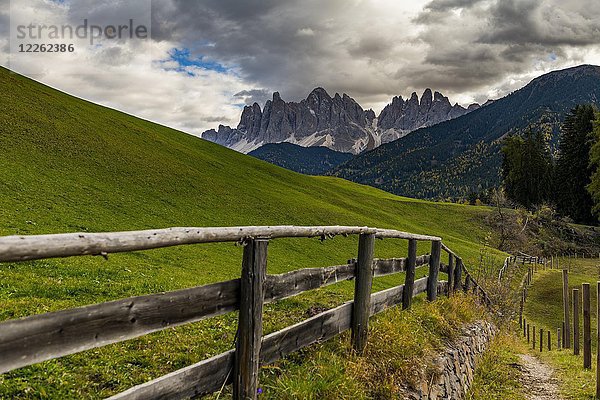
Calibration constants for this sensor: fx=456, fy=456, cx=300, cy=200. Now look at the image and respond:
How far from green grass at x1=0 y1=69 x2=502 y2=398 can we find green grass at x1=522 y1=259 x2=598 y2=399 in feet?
22.0

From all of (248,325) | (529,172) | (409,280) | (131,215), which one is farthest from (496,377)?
(529,172)

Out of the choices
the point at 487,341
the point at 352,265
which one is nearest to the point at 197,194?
the point at 487,341

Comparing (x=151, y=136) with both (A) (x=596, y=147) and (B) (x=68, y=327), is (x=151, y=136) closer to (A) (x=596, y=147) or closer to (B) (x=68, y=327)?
(B) (x=68, y=327)

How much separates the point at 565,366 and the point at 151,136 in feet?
158

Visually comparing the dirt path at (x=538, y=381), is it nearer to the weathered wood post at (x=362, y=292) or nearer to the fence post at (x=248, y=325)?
the weathered wood post at (x=362, y=292)

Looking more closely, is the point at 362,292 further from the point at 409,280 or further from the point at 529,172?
the point at 529,172

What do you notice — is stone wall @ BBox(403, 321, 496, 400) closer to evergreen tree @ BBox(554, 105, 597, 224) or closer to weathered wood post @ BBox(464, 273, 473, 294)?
weathered wood post @ BBox(464, 273, 473, 294)

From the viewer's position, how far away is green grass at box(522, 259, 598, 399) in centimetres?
1212

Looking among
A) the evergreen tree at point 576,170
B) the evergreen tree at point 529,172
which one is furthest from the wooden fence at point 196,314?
the evergreen tree at point 529,172

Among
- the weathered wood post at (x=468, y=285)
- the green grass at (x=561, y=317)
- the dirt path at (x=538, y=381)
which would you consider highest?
the weathered wood post at (x=468, y=285)

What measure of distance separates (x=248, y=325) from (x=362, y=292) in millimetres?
3221

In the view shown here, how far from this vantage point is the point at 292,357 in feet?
21.3

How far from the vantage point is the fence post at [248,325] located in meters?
4.69

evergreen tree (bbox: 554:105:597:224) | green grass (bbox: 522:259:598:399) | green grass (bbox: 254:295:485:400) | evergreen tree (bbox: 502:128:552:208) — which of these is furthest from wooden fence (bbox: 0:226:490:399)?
evergreen tree (bbox: 502:128:552:208)
